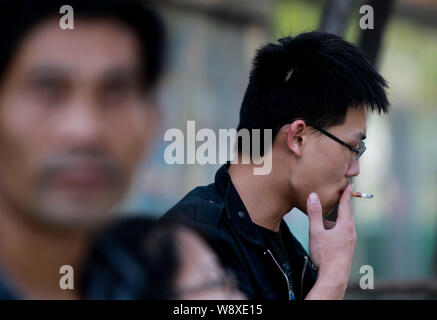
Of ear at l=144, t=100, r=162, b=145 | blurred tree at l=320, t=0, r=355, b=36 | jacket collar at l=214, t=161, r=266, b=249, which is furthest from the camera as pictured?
blurred tree at l=320, t=0, r=355, b=36

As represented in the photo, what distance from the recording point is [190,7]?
6324 millimetres

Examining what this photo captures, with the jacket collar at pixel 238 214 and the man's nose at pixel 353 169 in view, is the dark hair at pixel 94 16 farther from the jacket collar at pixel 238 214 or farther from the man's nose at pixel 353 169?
the man's nose at pixel 353 169

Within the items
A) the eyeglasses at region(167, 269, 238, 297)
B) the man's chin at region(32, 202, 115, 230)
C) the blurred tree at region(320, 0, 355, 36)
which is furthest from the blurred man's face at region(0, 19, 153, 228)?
the blurred tree at region(320, 0, 355, 36)

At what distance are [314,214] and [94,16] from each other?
1.37 m

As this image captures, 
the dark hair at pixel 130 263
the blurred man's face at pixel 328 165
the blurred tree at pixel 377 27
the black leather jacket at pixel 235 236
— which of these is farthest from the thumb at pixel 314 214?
the blurred tree at pixel 377 27

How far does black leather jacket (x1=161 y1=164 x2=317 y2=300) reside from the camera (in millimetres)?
2379

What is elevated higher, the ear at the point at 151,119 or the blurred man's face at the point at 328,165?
the ear at the point at 151,119

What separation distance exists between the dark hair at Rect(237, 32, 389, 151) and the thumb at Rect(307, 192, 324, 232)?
0.25 metres

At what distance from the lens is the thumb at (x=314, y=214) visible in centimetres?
251

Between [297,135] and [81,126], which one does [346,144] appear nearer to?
[297,135]

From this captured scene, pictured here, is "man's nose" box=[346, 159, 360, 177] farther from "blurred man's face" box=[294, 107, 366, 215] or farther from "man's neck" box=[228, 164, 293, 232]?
"man's neck" box=[228, 164, 293, 232]

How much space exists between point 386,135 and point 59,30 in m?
10.2

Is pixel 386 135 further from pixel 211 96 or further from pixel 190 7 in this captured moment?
pixel 190 7

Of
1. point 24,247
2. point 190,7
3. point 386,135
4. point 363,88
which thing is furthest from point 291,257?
point 386,135
